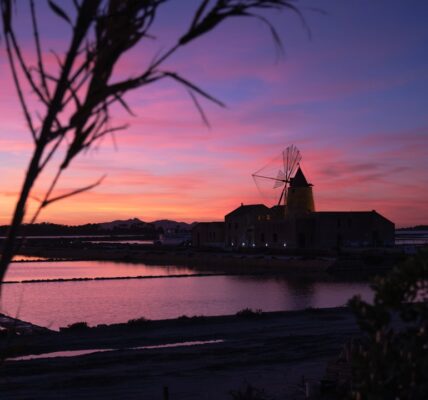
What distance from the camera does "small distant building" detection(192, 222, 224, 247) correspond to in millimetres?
74062

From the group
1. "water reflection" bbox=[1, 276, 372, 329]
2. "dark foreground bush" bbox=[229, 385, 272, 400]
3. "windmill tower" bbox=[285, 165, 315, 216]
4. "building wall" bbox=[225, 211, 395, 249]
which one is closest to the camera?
"dark foreground bush" bbox=[229, 385, 272, 400]

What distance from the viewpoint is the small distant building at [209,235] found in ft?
243

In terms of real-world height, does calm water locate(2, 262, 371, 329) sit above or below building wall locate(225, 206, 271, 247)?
below

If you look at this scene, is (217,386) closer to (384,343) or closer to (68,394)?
(68,394)

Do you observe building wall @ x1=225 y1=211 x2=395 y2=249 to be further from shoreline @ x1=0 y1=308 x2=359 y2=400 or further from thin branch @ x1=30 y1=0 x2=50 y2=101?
thin branch @ x1=30 y1=0 x2=50 y2=101

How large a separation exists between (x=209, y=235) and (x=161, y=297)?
139ft

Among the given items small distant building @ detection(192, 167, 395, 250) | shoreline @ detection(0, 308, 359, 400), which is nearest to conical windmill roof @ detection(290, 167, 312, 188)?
small distant building @ detection(192, 167, 395, 250)

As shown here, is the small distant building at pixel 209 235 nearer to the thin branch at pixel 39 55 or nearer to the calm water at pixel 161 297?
the calm water at pixel 161 297

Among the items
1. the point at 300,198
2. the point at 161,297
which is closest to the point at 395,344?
the point at 161,297

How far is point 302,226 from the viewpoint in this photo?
59188mm

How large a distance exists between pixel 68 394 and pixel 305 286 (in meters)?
31.7

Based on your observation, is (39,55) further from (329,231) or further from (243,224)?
(243,224)

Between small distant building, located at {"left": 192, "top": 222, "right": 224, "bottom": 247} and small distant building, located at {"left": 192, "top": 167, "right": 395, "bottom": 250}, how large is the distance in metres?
4.79

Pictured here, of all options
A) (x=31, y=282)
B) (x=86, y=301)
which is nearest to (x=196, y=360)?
(x=86, y=301)
